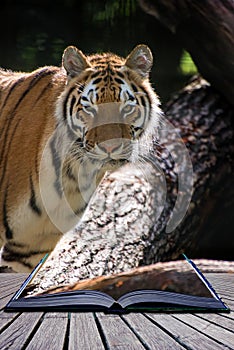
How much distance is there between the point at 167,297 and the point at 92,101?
45cm

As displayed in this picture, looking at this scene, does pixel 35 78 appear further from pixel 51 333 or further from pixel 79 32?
pixel 51 333

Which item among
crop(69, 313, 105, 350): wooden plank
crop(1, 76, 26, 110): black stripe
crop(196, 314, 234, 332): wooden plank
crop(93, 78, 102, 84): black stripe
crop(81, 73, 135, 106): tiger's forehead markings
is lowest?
crop(196, 314, 234, 332): wooden plank

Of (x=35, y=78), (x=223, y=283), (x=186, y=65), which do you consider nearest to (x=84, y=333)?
(x=223, y=283)

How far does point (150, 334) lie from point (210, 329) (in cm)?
8

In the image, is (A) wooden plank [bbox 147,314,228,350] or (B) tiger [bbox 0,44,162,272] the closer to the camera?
(A) wooden plank [bbox 147,314,228,350]

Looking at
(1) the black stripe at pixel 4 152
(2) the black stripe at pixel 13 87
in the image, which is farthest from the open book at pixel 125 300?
(2) the black stripe at pixel 13 87

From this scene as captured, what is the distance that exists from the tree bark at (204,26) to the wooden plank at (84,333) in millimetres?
1071

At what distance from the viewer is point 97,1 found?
4.93ft

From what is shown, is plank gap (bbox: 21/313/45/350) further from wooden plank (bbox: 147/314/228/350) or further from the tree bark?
the tree bark

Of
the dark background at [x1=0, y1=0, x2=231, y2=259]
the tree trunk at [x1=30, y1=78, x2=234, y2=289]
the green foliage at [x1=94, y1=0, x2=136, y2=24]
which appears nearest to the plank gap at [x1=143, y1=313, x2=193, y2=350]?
the tree trunk at [x1=30, y1=78, x2=234, y2=289]

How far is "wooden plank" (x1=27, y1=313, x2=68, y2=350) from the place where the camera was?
55 centimetres

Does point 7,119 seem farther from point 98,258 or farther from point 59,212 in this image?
point 98,258

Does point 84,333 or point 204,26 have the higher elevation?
point 204,26

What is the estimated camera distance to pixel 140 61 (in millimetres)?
1068
